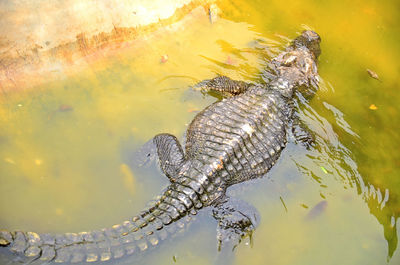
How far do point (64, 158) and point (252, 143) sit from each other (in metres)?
2.31

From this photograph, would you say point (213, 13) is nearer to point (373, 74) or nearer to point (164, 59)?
point (164, 59)

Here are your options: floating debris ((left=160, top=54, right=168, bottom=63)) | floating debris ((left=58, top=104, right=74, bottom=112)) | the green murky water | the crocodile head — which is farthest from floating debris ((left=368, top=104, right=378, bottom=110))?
floating debris ((left=58, top=104, right=74, bottom=112))

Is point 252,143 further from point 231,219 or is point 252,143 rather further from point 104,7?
point 104,7

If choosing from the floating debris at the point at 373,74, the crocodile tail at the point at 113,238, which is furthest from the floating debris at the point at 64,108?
the floating debris at the point at 373,74

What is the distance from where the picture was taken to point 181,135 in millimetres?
4910

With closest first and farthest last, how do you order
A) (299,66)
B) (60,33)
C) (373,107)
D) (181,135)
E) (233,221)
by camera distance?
(233,221), (181,135), (60,33), (373,107), (299,66)

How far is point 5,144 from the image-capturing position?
4375mm

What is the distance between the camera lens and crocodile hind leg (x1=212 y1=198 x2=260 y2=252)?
409cm

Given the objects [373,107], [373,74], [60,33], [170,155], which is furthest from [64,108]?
[373,74]

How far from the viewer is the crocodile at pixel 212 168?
3.38 meters

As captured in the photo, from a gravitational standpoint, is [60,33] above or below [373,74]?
above

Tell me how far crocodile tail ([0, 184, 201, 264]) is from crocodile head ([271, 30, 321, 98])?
252cm

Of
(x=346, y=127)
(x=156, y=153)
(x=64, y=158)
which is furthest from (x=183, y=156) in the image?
(x=346, y=127)

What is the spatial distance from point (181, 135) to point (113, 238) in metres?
1.79
